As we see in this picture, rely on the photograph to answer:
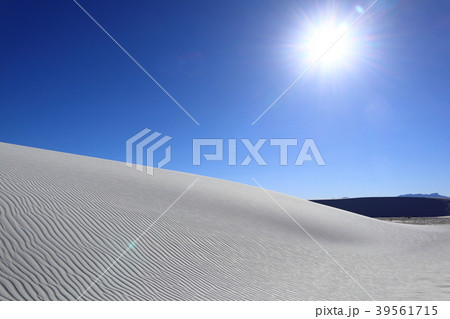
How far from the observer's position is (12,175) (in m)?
9.67

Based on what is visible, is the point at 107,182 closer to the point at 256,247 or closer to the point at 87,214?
the point at 87,214

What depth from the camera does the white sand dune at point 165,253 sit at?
543cm

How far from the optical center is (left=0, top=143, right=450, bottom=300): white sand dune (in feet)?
17.8

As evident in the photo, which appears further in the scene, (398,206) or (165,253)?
(398,206)

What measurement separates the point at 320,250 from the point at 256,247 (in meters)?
2.80

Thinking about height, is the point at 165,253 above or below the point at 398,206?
below

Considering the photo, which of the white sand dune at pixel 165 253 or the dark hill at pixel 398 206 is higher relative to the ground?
the dark hill at pixel 398 206

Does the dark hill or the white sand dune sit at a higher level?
the dark hill

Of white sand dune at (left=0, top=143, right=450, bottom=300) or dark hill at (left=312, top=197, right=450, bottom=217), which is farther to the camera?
dark hill at (left=312, top=197, right=450, bottom=217)

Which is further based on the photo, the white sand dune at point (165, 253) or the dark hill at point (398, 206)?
the dark hill at point (398, 206)

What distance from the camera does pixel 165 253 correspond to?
7375mm
